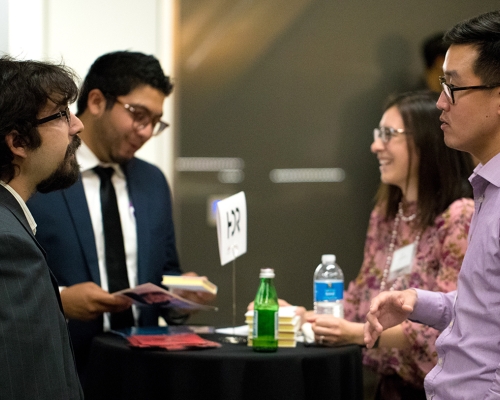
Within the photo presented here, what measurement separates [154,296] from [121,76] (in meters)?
1.05

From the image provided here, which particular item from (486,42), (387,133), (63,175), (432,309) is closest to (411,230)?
(387,133)

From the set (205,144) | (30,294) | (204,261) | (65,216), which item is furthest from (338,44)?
(30,294)

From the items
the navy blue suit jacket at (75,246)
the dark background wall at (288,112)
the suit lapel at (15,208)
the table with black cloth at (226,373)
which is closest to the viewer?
the suit lapel at (15,208)

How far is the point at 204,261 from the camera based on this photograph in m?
4.71

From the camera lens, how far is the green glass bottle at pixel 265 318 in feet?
7.89

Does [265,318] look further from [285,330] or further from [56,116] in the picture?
[56,116]

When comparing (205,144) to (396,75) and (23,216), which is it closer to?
(396,75)

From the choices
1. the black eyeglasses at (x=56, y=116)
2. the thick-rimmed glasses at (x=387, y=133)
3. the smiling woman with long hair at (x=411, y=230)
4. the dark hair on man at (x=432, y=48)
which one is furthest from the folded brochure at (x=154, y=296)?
the dark hair on man at (x=432, y=48)

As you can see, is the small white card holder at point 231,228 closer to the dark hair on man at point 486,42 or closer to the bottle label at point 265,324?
the bottle label at point 265,324

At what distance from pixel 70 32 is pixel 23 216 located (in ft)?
8.74

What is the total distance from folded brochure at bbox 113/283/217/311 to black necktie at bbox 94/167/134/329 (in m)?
0.30

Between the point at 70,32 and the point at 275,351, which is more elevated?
the point at 70,32

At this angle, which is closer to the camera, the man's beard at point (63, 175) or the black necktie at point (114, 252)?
the man's beard at point (63, 175)

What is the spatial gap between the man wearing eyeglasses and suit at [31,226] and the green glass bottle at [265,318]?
0.72m
